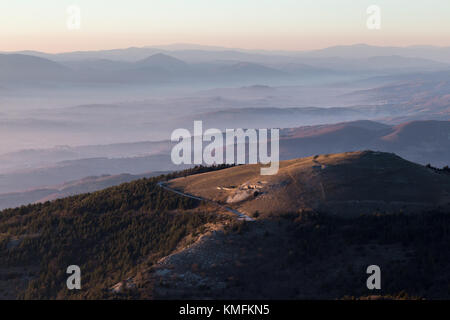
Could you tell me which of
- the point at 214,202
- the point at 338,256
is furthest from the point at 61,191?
the point at 338,256

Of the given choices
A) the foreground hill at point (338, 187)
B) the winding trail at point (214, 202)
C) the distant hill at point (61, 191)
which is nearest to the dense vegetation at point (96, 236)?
the winding trail at point (214, 202)

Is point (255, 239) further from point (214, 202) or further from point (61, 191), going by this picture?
point (61, 191)

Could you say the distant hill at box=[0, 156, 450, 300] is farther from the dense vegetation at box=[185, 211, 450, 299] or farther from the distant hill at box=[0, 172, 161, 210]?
the distant hill at box=[0, 172, 161, 210]

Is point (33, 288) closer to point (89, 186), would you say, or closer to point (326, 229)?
point (326, 229)

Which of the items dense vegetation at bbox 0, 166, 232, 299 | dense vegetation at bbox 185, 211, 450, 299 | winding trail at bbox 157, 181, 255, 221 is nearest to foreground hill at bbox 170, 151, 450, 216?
winding trail at bbox 157, 181, 255, 221
